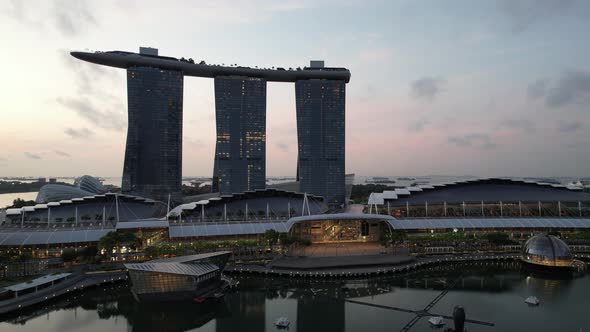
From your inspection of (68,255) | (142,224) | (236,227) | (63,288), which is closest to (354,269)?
(236,227)

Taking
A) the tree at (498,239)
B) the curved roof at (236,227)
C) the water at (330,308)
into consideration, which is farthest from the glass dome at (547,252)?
the curved roof at (236,227)

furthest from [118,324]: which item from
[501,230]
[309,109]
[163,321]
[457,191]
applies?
[309,109]

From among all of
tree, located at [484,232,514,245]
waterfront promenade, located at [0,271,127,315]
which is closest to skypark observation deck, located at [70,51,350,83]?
tree, located at [484,232,514,245]

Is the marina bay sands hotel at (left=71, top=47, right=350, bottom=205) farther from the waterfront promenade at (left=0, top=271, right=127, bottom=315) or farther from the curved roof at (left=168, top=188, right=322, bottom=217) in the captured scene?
the waterfront promenade at (left=0, top=271, right=127, bottom=315)

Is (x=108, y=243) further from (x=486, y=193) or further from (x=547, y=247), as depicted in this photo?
(x=486, y=193)

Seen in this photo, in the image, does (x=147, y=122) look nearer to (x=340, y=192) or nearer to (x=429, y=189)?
(x=340, y=192)

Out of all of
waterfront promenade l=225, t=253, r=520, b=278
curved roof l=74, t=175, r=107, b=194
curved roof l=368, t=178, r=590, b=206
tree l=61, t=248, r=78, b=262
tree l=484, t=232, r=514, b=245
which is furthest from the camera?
curved roof l=74, t=175, r=107, b=194
